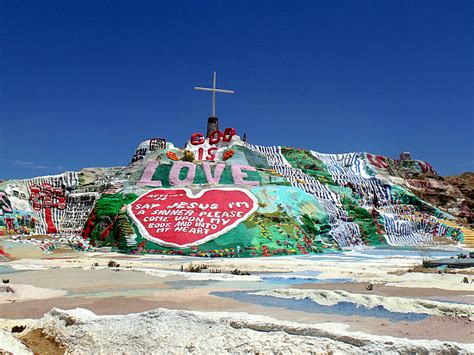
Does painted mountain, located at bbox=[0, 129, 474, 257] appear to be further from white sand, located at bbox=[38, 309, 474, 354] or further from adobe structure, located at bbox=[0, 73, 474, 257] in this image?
white sand, located at bbox=[38, 309, 474, 354]

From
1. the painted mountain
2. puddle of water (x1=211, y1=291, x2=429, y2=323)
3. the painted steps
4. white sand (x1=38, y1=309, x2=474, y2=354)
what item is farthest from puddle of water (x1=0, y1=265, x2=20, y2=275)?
the painted steps

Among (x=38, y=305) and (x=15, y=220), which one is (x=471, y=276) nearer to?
(x=38, y=305)

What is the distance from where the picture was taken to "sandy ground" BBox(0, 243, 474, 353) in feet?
25.8

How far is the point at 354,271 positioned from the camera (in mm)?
17453

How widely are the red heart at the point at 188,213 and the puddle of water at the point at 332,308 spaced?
49.9 ft

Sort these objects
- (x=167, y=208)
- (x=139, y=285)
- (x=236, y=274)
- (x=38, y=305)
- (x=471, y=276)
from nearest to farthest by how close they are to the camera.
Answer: (x=38, y=305), (x=139, y=285), (x=471, y=276), (x=236, y=274), (x=167, y=208)

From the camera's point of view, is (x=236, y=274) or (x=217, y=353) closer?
(x=217, y=353)

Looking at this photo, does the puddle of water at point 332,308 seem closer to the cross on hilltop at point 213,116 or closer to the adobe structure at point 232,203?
the adobe structure at point 232,203

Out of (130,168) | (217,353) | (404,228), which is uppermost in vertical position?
(130,168)

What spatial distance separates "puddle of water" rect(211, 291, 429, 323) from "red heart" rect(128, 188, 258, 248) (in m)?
15.2

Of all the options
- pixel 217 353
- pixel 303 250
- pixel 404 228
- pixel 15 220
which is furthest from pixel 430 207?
pixel 217 353

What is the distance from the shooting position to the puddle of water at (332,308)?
329 inches

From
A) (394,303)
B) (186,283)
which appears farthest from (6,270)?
(394,303)

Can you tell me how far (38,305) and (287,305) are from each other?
16.4 feet
